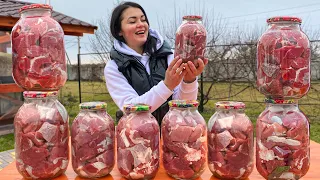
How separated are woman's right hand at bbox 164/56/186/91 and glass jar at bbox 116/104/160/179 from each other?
28cm

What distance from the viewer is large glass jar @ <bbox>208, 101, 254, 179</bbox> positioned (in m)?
1.05

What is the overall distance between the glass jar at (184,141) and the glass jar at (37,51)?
42 centimetres

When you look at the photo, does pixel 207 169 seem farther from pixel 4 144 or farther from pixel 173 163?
pixel 4 144

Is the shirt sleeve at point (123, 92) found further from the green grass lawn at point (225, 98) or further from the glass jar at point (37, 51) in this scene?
the green grass lawn at point (225, 98)

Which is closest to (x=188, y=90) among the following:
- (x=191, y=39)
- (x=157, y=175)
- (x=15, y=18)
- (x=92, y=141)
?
(x=191, y=39)

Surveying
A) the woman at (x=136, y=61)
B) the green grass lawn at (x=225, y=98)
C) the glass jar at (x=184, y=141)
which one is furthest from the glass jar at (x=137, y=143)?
the green grass lawn at (x=225, y=98)

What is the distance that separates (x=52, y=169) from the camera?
1122 millimetres

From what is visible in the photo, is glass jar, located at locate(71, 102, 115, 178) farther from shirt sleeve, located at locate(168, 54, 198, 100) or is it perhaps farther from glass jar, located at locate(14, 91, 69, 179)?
shirt sleeve, located at locate(168, 54, 198, 100)

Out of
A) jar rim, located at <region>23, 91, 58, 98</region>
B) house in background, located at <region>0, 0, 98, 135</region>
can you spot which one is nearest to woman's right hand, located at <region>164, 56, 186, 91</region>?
jar rim, located at <region>23, 91, 58, 98</region>

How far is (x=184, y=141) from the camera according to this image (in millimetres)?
1060

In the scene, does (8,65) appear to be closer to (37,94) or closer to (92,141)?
(37,94)

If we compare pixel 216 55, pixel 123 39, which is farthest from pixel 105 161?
pixel 216 55

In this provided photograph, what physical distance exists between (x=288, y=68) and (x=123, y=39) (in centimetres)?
105

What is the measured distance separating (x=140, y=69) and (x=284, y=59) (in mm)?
937
